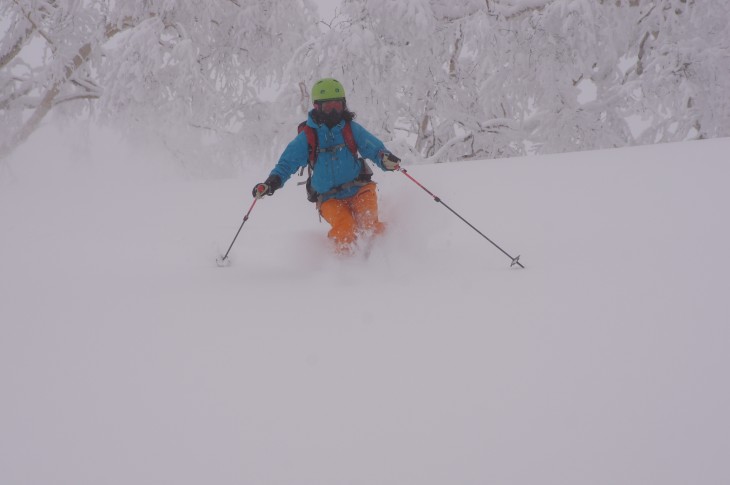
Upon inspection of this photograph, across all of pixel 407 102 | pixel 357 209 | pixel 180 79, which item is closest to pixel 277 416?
pixel 357 209

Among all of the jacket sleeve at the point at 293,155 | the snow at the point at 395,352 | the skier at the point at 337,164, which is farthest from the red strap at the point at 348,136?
the snow at the point at 395,352

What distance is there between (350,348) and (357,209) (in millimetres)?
2175

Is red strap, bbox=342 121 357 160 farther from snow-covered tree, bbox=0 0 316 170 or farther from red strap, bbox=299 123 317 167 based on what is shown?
snow-covered tree, bbox=0 0 316 170

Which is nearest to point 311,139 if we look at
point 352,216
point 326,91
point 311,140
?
point 311,140

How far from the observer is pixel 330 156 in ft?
14.3

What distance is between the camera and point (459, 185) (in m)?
6.69

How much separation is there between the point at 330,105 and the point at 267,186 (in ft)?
2.87

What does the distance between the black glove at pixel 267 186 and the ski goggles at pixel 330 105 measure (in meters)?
0.71

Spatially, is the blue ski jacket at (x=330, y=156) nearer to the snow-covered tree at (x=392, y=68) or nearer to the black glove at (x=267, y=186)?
the black glove at (x=267, y=186)

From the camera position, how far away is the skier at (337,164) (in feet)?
13.8

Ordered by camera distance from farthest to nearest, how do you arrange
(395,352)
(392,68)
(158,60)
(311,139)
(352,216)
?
(158,60) < (392,68) < (352,216) < (311,139) < (395,352)

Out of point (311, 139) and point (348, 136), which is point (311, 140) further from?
point (348, 136)

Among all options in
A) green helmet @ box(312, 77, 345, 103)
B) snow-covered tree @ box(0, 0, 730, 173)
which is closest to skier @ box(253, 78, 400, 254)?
green helmet @ box(312, 77, 345, 103)

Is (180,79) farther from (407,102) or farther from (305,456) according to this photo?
(305,456)
